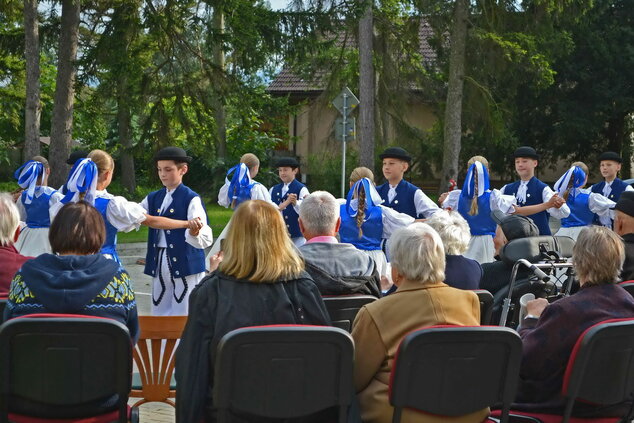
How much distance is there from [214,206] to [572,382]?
80.2 feet

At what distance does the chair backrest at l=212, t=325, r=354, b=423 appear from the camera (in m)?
3.59

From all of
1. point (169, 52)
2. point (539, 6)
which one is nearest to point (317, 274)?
point (169, 52)

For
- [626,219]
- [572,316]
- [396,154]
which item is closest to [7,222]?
[572,316]

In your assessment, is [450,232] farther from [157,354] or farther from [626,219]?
[157,354]

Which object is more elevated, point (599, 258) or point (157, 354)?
point (599, 258)

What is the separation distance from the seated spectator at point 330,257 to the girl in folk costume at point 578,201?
7234mm

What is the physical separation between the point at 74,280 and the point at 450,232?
216 centimetres

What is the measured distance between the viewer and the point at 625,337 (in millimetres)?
4012

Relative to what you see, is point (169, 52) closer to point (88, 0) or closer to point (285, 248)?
point (88, 0)

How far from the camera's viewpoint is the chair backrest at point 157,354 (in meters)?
4.54

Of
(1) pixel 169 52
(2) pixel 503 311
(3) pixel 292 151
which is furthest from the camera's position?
(3) pixel 292 151

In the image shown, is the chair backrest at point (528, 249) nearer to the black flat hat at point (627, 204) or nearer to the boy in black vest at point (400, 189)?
the black flat hat at point (627, 204)

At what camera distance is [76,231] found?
4.24 m

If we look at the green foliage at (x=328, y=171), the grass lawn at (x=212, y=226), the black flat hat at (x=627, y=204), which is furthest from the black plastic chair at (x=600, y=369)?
the green foliage at (x=328, y=171)
